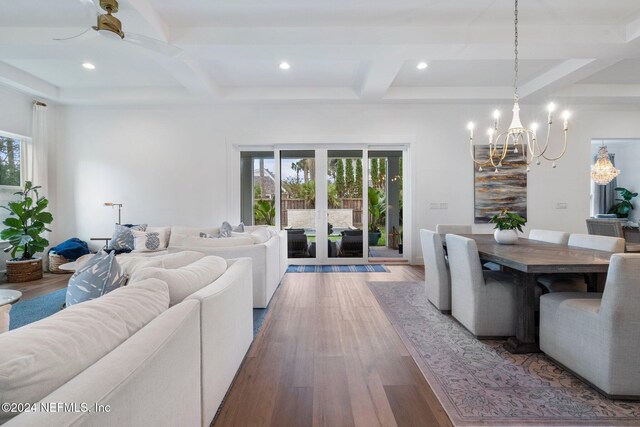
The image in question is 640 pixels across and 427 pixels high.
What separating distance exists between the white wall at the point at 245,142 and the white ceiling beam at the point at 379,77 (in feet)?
1.95

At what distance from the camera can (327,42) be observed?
325 cm

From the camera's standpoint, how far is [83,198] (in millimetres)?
5426

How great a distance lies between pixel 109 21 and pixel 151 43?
335 millimetres

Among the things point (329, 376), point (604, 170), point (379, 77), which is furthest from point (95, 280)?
point (604, 170)

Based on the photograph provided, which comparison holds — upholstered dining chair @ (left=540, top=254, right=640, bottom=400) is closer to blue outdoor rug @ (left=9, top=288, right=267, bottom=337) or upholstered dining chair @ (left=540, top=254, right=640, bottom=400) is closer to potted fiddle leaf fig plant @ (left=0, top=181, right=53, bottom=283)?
blue outdoor rug @ (left=9, top=288, right=267, bottom=337)

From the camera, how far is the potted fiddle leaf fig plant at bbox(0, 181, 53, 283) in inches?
172

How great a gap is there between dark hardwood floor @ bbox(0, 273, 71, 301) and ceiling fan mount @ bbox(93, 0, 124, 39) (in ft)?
10.9

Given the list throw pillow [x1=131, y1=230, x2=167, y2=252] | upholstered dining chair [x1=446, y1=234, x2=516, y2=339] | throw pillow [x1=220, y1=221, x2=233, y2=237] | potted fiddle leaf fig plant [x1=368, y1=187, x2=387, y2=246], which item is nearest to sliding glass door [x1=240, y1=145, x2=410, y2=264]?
potted fiddle leaf fig plant [x1=368, y1=187, x2=387, y2=246]

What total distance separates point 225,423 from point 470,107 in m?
5.79

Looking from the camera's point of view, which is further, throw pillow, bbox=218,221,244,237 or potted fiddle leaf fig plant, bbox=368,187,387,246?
potted fiddle leaf fig plant, bbox=368,187,387,246

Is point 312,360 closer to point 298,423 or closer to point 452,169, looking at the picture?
point 298,423

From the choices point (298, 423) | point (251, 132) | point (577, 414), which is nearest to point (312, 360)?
point (298, 423)

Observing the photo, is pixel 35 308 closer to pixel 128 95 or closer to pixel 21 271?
pixel 21 271

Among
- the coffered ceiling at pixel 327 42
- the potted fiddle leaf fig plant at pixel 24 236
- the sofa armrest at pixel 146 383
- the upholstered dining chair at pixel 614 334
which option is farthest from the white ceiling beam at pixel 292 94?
the sofa armrest at pixel 146 383
